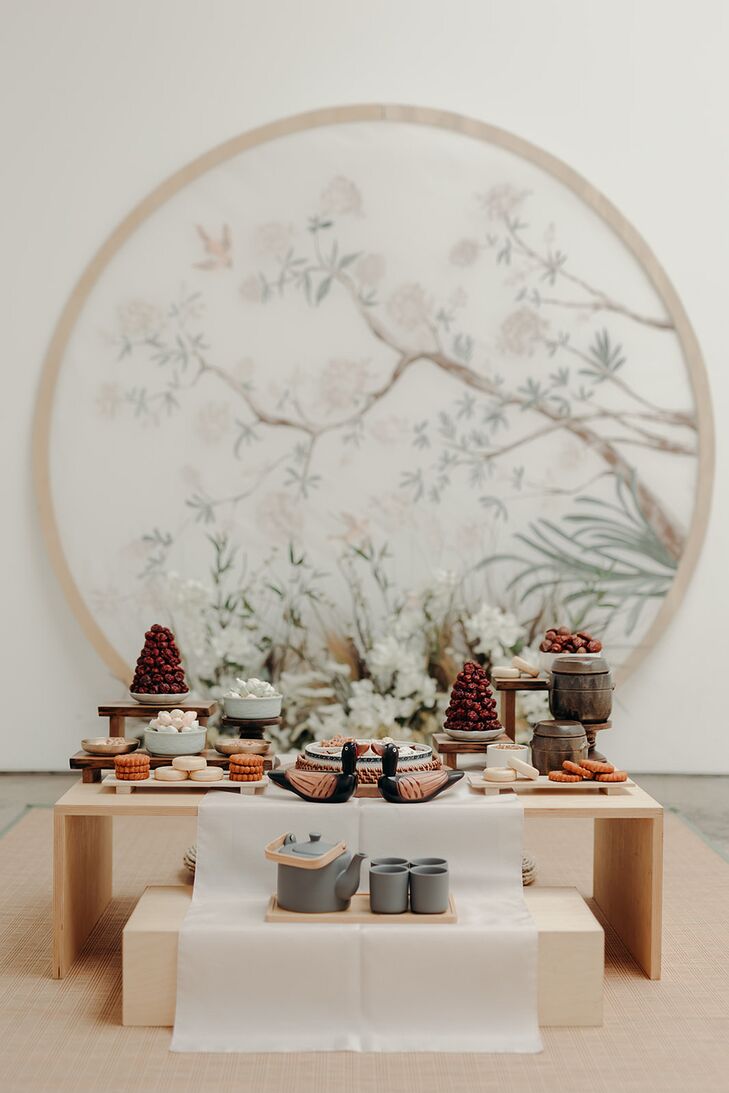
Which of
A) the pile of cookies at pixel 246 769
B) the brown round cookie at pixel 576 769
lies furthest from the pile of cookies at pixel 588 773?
the pile of cookies at pixel 246 769

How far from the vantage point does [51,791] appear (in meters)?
4.10

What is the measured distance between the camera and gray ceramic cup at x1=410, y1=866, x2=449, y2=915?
219 centimetres

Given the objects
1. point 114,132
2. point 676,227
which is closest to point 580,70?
point 676,227

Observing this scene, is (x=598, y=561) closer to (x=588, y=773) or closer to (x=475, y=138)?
(x=475, y=138)

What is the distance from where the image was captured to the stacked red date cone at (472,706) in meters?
2.72

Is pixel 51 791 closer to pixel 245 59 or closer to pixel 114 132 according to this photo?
pixel 114 132

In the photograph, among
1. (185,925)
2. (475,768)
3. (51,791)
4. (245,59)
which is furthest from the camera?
(245,59)

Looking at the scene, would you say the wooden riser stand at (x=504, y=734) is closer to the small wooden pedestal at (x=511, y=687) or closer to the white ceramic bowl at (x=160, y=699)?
the small wooden pedestal at (x=511, y=687)

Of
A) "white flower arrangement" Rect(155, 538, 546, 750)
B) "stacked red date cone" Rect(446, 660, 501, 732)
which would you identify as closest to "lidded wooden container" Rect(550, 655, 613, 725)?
"stacked red date cone" Rect(446, 660, 501, 732)

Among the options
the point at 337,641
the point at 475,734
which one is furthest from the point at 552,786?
the point at 337,641

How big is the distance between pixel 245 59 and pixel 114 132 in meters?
0.57

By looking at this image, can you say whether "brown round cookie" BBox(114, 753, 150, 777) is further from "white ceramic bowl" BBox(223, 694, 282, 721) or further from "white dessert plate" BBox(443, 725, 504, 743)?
"white dessert plate" BBox(443, 725, 504, 743)

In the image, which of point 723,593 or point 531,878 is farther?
point 723,593

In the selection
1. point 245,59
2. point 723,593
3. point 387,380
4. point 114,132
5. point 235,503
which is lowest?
point 723,593
